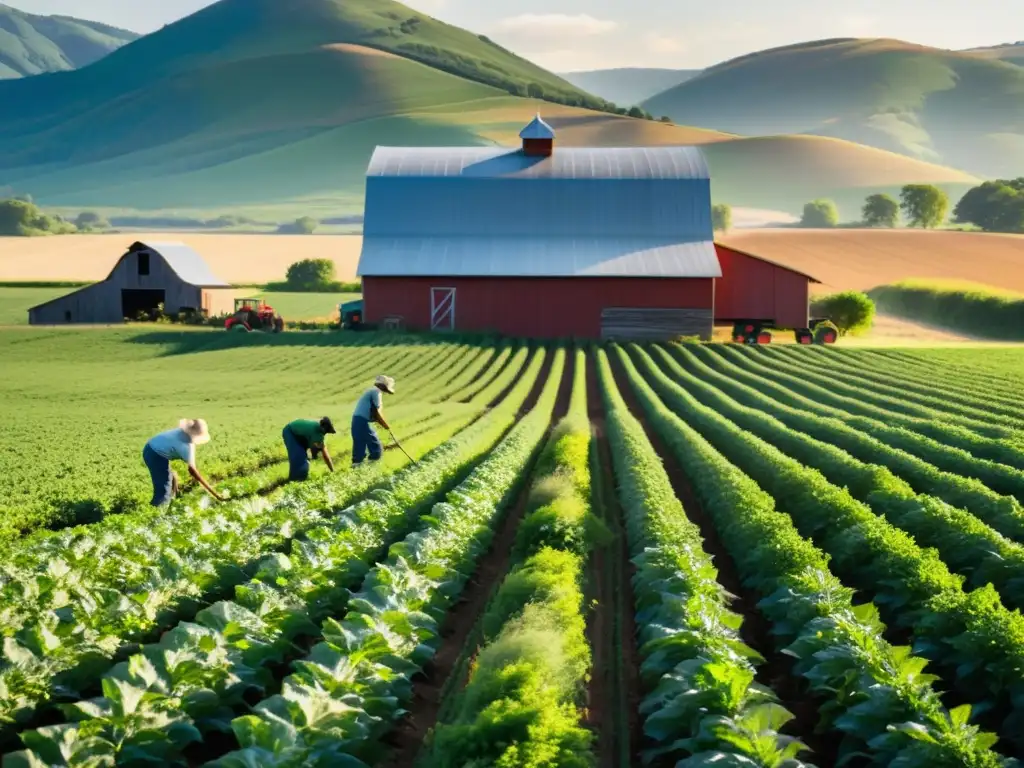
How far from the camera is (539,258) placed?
55.5m

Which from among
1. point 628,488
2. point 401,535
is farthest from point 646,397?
point 401,535

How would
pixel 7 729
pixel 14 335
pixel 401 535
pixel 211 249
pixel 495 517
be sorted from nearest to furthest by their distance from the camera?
pixel 7 729 < pixel 401 535 < pixel 495 517 < pixel 14 335 < pixel 211 249

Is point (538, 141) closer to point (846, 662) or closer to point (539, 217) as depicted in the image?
point (539, 217)

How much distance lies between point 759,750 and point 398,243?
51.5m

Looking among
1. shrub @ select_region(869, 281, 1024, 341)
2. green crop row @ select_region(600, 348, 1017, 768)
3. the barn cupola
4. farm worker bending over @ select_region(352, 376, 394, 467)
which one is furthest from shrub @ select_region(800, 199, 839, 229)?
green crop row @ select_region(600, 348, 1017, 768)

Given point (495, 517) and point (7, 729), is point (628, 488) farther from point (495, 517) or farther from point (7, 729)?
point (7, 729)

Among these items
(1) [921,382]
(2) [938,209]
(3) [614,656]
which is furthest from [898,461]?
(2) [938,209]

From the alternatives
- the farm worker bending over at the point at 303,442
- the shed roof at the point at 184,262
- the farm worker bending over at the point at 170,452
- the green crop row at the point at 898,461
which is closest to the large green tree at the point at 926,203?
the shed roof at the point at 184,262

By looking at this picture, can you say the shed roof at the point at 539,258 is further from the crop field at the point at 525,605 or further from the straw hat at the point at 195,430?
the straw hat at the point at 195,430

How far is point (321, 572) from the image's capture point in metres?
11.2

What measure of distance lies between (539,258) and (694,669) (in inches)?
1873

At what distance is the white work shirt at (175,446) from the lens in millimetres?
15938

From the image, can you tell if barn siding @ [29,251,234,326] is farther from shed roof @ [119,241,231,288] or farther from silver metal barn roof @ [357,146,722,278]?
silver metal barn roof @ [357,146,722,278]

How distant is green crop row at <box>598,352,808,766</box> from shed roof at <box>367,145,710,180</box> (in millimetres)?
48405
